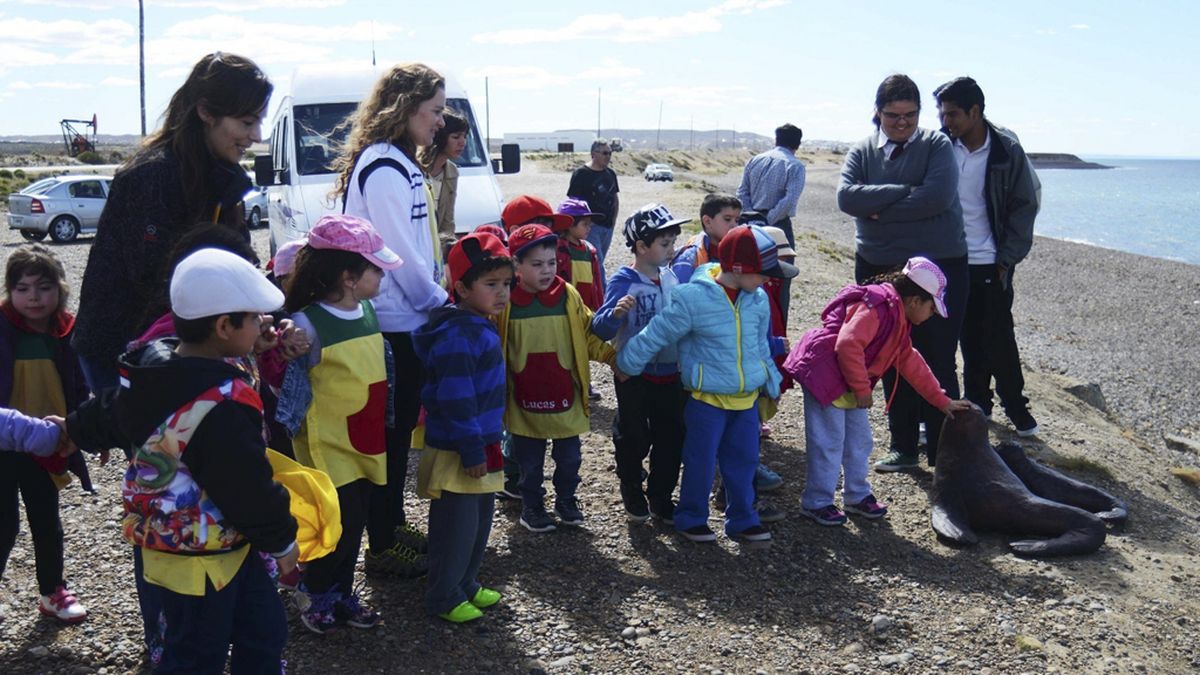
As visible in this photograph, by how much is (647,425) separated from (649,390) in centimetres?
20

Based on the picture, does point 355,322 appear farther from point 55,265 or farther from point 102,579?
point 102,579

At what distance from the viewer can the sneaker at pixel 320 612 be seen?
13.5ft

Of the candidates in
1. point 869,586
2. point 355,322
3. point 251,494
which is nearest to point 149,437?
point 251,494

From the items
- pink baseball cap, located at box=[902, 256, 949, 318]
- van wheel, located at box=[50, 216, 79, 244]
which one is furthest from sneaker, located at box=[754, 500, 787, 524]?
van wheel, located at box=[50, 216, 79, 244]

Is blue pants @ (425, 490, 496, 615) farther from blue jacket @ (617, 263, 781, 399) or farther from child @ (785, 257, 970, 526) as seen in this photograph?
child @ (785, 257, 970, 526)

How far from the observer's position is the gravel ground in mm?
4172

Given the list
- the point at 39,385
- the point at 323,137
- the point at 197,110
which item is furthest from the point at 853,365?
the point at 323,137

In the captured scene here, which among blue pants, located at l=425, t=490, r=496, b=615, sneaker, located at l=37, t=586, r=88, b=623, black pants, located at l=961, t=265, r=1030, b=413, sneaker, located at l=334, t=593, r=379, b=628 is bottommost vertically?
sneaker, located at l=37, t=586, r=88, b=623

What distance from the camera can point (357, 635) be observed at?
4184 mm

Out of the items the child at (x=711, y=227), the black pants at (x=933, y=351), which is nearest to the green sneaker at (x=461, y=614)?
the child at (x=711, y=227)

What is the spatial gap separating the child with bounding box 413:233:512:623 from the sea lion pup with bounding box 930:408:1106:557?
2.71 metres

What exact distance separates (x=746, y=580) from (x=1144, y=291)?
993 inches

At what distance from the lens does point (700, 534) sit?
208 inches

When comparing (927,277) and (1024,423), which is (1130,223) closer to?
(1024,423)
